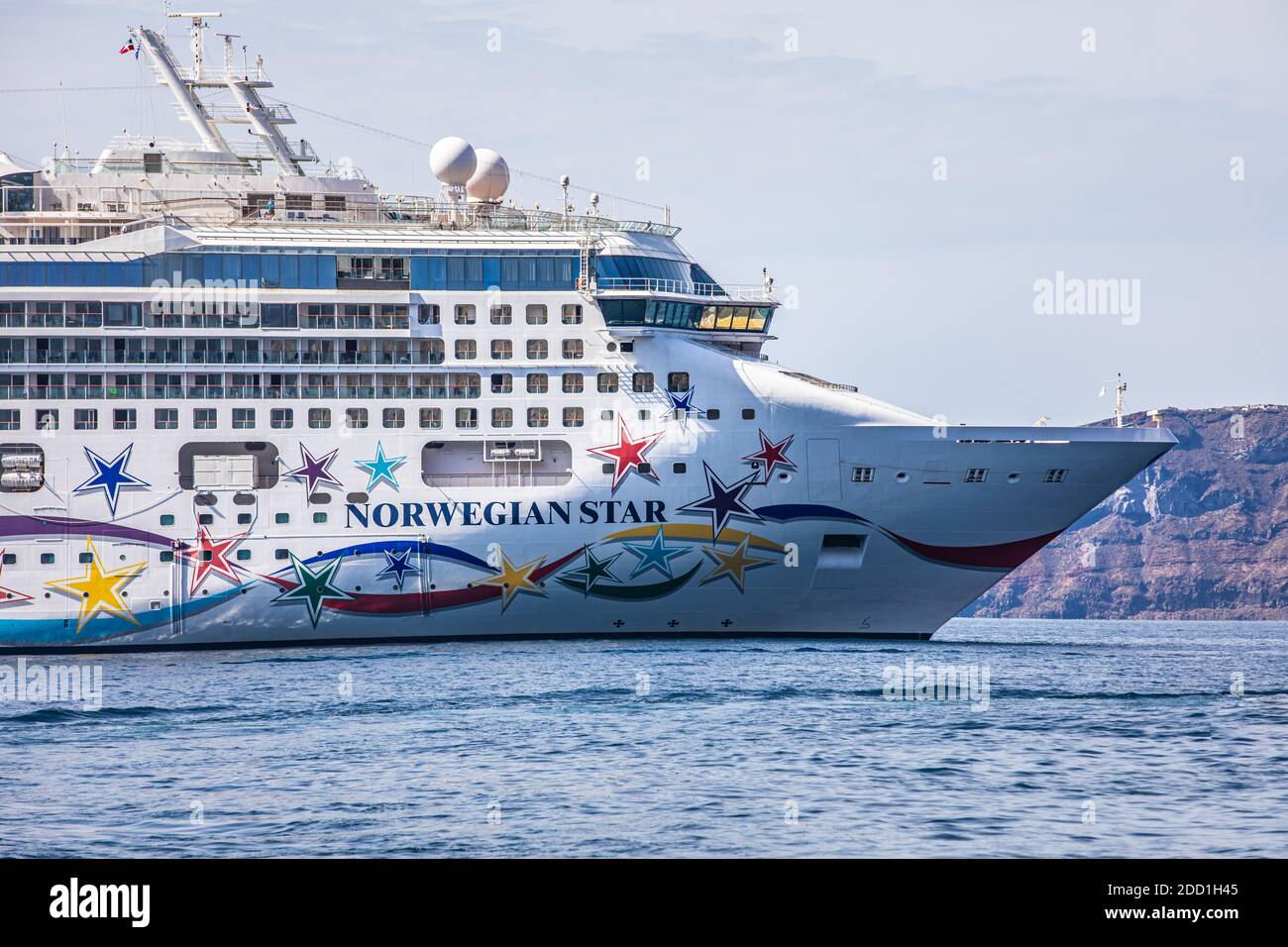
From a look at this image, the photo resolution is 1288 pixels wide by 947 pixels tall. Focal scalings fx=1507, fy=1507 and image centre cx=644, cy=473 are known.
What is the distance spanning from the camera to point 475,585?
49.4 meters

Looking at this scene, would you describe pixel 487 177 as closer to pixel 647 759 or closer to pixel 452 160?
pixel 452 160

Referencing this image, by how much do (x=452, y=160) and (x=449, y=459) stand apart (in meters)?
11.5

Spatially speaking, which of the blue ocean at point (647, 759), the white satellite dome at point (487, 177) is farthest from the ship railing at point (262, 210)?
the blue ocean at point (647, 759)

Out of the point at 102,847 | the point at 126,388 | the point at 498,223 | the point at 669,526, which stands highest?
the point at 498,223

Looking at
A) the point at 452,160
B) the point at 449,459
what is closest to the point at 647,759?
the point at 449,459

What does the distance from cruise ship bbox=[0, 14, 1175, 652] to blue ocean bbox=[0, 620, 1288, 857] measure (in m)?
3.88

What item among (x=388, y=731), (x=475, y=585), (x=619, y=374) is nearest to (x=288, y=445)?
(x=475, y=585)

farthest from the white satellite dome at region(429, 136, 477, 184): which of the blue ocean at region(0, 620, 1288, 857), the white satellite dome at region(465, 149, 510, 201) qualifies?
the blue ocean at region(0, 620, 1288, 857)

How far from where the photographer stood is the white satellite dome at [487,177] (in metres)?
55.8

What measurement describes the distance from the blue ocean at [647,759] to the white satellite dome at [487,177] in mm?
18904

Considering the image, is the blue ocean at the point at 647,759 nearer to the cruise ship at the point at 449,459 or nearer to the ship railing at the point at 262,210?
the cruise ship at the point at 449,459

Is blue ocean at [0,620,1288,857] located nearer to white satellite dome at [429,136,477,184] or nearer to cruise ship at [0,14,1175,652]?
cruise ship at [0,14,1175,652]

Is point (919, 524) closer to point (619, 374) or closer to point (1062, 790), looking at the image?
point (619, 374)

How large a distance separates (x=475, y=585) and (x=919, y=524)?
47.9ft
